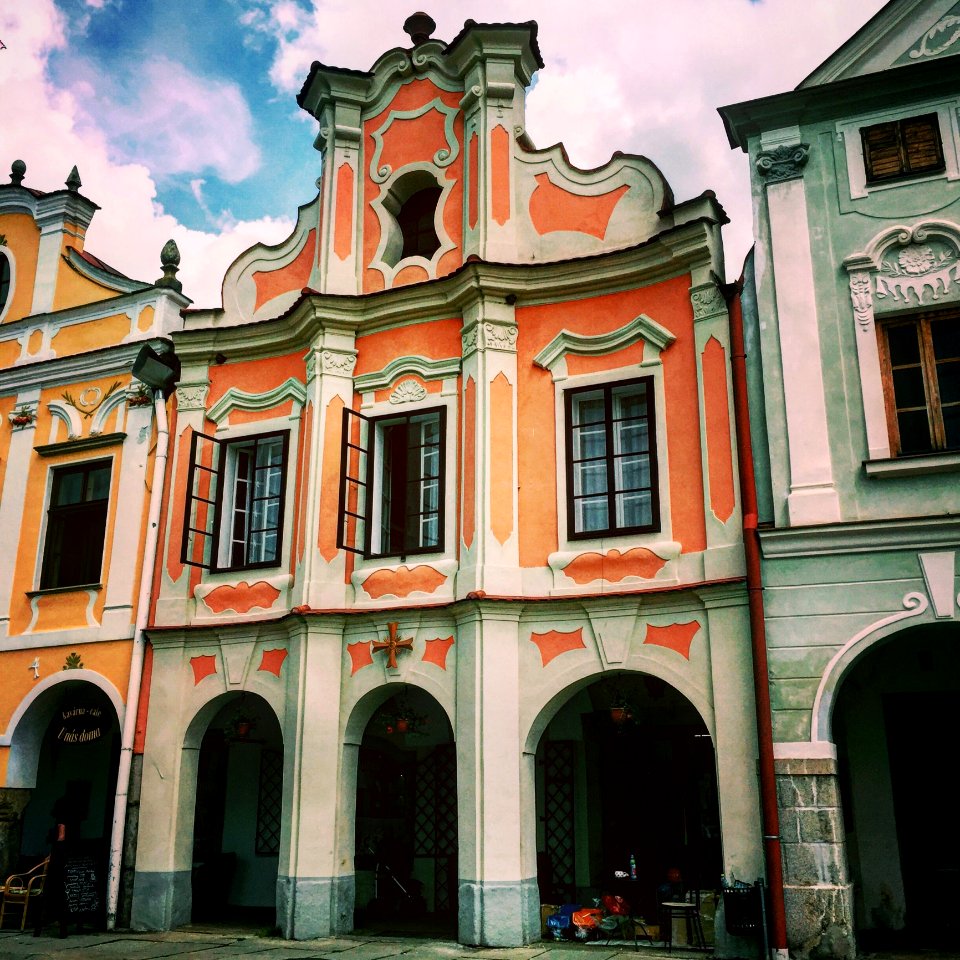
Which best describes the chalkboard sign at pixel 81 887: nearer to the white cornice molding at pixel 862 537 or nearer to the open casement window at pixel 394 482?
the open casement window at pixel 394 482

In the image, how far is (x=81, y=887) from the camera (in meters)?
13.0

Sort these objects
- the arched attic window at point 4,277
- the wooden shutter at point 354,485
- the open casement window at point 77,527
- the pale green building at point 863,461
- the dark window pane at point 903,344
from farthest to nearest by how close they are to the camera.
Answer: the arched attic window at point 4,277
the open casement window at point 77,527
the wooden shutter at point 354,485
the dark window pane at point 903,344
the pale green building at point 863,461

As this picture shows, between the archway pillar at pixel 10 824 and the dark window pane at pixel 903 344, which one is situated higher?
the dark window pane at pixel 903 344

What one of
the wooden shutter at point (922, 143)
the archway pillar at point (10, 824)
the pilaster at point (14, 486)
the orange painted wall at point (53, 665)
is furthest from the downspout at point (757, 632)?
the pilaster at point (14, 486)

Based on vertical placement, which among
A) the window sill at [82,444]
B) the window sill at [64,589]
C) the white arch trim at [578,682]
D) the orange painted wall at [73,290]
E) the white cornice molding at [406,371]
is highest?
the orange painted wall at [73,290]

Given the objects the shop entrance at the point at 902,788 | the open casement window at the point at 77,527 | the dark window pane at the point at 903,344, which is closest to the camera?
the dark window pane at the point at 903,344

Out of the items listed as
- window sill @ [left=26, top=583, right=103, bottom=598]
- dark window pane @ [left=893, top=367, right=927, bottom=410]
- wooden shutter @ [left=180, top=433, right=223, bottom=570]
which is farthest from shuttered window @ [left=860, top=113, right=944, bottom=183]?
window sill @ [left=26, top=583, right=103, bottom=598]

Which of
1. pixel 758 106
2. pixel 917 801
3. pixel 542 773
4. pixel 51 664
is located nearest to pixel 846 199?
pixel 758 106

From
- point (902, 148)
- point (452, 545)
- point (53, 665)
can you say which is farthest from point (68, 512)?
point (902, 148)

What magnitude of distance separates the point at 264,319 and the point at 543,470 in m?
4.98

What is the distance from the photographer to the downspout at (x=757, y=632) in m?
9.90

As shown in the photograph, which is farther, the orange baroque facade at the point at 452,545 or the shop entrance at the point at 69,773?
the shop entrance at the point at 69,773

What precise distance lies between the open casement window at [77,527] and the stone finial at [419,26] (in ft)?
24.9

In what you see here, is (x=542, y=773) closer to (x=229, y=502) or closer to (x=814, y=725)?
(x=814, y=725)
